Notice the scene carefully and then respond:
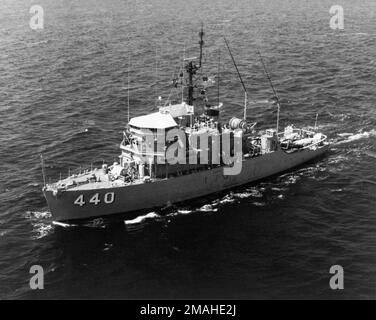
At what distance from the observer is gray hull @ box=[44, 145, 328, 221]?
45.3m

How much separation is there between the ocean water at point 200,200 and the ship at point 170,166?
5.08ft

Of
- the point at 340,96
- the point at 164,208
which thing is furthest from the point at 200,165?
the point at 340,96

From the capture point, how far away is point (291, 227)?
44469 mm

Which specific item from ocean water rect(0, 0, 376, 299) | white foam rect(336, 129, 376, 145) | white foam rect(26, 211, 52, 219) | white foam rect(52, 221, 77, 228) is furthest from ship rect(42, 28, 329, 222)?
white foam rect(336, 129, 376, 145)

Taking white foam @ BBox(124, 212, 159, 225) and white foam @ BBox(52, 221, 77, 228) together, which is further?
white foam @ BBox(124, 212, 159, 225)

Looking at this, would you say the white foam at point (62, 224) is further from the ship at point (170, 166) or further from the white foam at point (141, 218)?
the white foam at point (141, 218)

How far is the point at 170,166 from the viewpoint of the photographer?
160 ft

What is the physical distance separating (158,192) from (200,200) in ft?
16.0

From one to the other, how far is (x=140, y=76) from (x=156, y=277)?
170 ft
